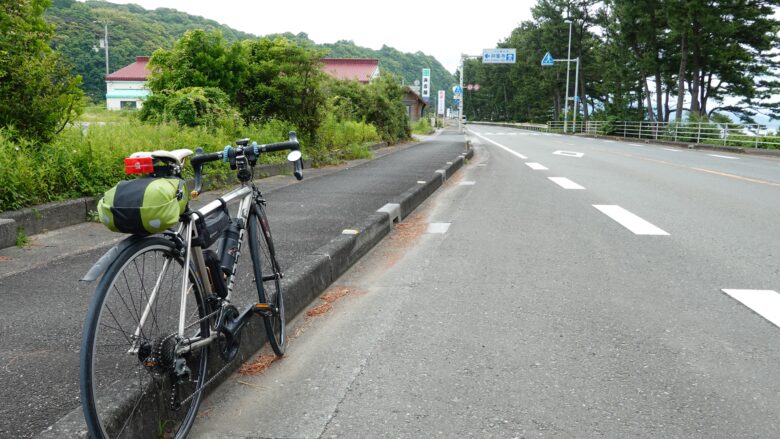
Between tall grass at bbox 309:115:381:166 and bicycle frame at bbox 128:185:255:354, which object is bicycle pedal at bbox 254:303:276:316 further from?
tall grass at bbox 309:115:381:166

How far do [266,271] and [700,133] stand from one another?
28.9m

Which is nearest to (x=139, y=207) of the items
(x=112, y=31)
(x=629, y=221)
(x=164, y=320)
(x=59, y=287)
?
(x=164, y=320)

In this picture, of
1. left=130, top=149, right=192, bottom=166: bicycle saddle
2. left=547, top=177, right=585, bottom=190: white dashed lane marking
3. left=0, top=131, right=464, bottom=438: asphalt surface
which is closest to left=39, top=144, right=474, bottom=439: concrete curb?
left=0, top=131, right=464, bottom=438: asphalt surface

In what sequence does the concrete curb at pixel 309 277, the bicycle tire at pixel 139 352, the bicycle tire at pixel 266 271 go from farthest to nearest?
1. the bicycle tire at pixel 266 271
2. the concrete curb at pixel 309 277
3. the bicycle tire at pixel 139 352

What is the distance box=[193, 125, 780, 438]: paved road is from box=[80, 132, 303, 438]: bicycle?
250 mm

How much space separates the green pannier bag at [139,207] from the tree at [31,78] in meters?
5.20

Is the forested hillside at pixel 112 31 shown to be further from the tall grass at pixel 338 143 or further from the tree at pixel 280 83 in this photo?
the tree at pixel 280 83

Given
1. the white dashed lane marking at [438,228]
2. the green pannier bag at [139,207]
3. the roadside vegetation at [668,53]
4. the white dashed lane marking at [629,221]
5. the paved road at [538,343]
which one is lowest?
the paved road at [538,343]

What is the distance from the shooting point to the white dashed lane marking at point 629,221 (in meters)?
6.51

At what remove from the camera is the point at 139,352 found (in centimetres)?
208

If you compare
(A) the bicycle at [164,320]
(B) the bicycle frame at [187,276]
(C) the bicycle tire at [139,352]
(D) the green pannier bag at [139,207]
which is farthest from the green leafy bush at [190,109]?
(D) the green pannier bag at [139,207]

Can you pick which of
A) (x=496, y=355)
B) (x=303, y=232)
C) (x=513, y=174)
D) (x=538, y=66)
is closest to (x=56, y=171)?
(x=303, y=232)

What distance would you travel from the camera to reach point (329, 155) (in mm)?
14234

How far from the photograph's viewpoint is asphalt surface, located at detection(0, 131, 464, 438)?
7.81ft
